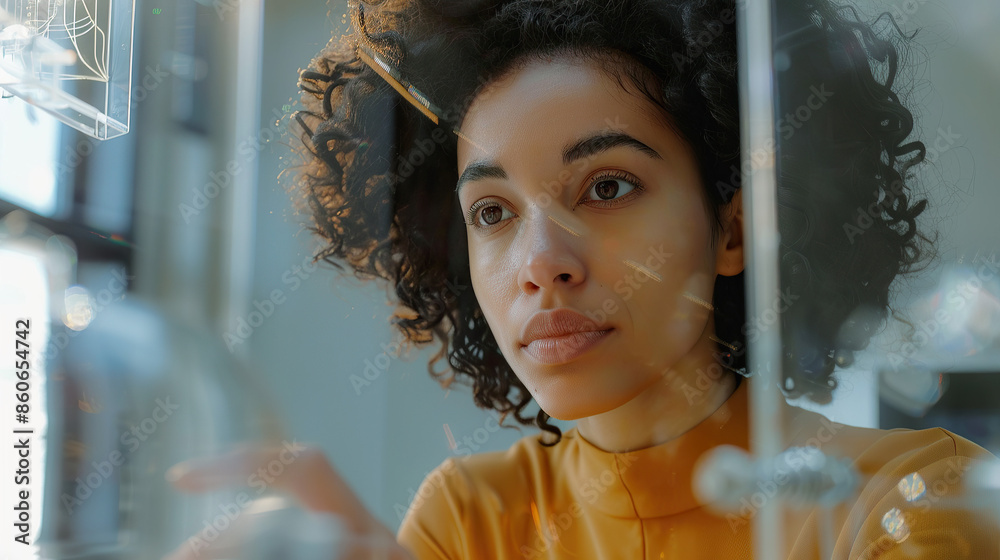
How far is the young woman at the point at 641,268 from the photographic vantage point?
48 centimetres

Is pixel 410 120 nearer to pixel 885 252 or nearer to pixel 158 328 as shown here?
pixel 158 328

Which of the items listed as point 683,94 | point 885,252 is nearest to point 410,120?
point 683,94

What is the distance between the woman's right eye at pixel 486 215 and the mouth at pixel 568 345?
4.2 inches

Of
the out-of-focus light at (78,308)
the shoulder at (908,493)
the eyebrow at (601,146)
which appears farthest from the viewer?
the out-of-focus light at (78,308)

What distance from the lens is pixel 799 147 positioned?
0.50 metres

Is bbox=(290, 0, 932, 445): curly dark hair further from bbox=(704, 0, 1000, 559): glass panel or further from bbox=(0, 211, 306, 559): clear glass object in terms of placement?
bbox=(0, 211, 306, 559): clear glass object

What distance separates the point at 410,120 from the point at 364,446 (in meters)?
0.30

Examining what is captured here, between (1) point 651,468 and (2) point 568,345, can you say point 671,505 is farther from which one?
(2) point 568,345

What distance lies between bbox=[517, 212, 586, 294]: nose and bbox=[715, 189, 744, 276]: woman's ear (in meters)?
0.10

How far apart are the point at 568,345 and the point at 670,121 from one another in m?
0.19

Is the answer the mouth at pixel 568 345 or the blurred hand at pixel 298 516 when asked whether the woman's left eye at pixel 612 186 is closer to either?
the mouth at pixel 568 345

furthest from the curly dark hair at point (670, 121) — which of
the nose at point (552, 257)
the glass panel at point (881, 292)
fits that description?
the nose at point (552, 257)

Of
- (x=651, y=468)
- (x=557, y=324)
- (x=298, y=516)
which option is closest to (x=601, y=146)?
(x=557, y=324)

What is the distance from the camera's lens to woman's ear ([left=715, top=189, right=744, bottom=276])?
1.71ft
